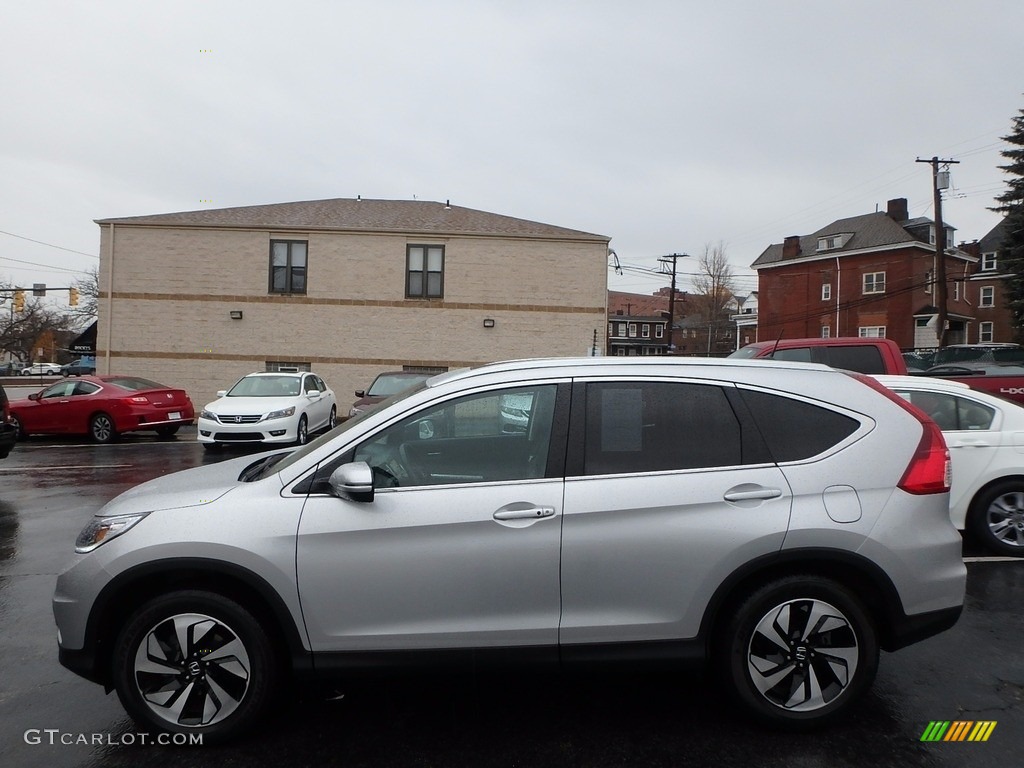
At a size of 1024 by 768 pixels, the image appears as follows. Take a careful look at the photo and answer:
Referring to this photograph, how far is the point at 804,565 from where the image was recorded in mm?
3188

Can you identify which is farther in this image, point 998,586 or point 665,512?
point 998,586

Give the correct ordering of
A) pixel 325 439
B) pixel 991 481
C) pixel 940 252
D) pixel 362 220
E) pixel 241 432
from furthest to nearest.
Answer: pixel 940 252, pixel 362 220, pixel 241 432, pixel 991 481, pixel 325 439

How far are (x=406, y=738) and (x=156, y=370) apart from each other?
2294cm

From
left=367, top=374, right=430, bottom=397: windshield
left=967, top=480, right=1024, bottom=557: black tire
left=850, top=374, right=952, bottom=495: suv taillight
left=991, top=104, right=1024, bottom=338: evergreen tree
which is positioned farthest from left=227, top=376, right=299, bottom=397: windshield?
left=991, top=104, right=1024, bottom=338: evergreen tree

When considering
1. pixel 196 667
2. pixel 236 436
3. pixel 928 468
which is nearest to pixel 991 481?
pixel 928 468

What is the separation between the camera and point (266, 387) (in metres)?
15.0

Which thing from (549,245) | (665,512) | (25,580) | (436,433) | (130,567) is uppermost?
(549,245)

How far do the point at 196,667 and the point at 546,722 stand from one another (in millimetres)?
1578

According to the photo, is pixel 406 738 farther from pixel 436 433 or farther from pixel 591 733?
pixel 436 433

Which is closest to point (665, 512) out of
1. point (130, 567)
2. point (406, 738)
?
point (406, 738)

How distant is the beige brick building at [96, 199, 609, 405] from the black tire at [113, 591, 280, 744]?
20.4 metres

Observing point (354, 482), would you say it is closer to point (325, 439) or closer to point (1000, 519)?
point (325, 439)

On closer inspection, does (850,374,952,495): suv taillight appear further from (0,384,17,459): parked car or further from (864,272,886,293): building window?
(864,272,886,293): building window

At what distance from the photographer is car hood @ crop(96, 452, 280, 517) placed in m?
3.21
